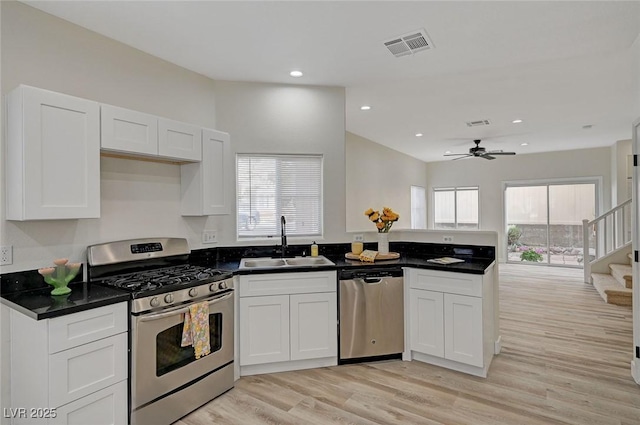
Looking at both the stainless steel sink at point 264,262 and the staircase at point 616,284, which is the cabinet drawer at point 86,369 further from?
the staircase at point 616,284

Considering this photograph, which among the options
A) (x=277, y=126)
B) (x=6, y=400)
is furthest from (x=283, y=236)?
(x=6, y=400)

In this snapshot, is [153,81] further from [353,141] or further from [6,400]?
[353,141]

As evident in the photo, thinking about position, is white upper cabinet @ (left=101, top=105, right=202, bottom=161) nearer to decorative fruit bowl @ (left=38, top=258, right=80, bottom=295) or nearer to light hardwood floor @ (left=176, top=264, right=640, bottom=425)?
decorative fruit bowl @ (left=38, top=258, right=80, bottom=295)

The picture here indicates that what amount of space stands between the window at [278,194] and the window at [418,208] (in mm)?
5782

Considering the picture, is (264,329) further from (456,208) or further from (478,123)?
(456,208)

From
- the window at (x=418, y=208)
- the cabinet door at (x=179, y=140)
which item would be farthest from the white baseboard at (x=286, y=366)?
the window at (x=418, y=208)

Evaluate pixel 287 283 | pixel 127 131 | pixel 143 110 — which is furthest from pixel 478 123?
pixel 127 131

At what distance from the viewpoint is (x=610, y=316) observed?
4.54m

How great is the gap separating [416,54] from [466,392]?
2847 mm

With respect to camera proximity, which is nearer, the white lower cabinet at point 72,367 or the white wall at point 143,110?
the white lower cabinet at point 72,367

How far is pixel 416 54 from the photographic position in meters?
3.07

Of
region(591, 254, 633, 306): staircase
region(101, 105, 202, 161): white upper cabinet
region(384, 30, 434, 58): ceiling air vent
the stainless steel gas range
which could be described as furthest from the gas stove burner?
region(591, 254, 633, 306): staircase

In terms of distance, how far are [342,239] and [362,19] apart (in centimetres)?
215

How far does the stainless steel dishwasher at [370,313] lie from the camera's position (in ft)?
10.2
